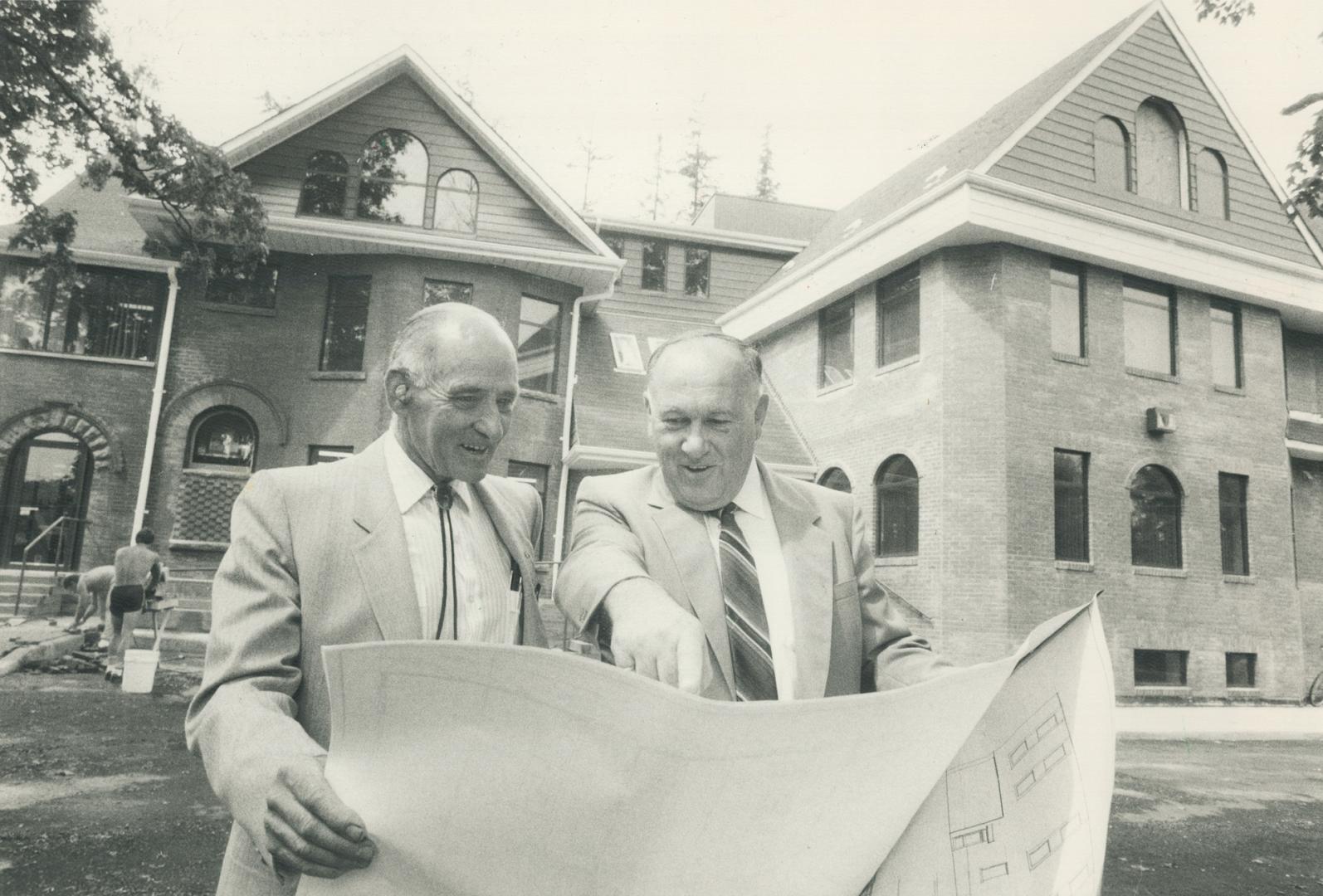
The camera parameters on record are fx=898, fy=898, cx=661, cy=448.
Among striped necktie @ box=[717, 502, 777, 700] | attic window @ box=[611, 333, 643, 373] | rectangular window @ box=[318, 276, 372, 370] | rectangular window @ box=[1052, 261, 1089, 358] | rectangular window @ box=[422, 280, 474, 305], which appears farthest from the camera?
attic window @ box=[611, 333, 643, 373]

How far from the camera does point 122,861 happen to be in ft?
15.0

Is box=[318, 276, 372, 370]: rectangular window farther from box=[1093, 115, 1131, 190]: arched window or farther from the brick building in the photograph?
box=[1093, 115, 1131, 190]: arched window

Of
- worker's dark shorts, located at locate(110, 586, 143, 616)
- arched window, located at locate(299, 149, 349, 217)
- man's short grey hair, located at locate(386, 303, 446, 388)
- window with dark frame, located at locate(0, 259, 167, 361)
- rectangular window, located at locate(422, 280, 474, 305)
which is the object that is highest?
arched window, located at locate(299, 149, 349, 217)

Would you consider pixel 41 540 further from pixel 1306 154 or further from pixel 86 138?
pixel 1306 154

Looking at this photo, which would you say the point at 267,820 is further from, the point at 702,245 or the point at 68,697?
the point at 702,245

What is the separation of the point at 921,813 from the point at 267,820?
0.76 meters

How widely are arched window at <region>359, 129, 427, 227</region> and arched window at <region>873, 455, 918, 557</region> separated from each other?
31.6 feet

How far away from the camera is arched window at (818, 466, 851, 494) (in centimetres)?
1630

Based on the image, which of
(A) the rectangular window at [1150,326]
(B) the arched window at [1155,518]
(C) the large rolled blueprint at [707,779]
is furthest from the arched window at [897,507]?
(C) the large rolled blueprint at [707,779]

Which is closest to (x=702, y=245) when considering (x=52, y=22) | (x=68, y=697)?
(x=52, y=22)

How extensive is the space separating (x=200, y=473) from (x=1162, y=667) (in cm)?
1655

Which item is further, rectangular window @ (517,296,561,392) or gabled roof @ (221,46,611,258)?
rectangular window @ (517,296,561,392)

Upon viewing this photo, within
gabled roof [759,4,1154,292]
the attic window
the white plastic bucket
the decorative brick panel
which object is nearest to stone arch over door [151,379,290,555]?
the decorative brick panel

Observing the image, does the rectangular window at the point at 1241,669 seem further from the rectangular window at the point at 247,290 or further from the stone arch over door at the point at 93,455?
the stone arch over door at the point at 93,455
